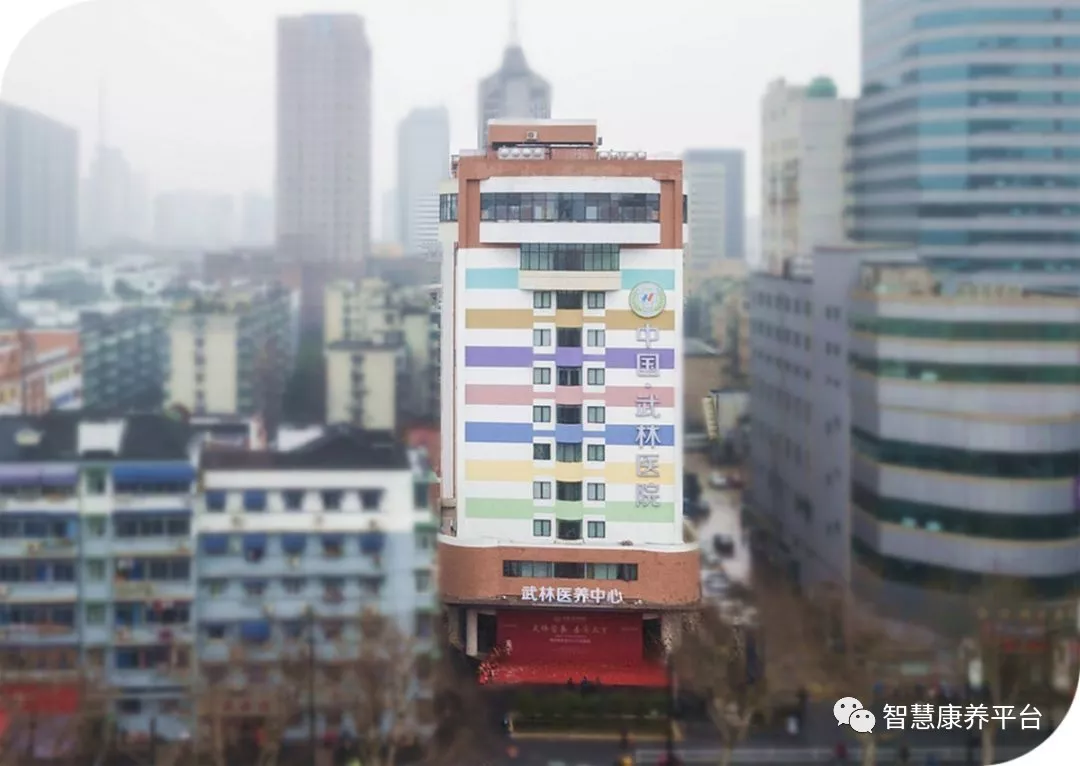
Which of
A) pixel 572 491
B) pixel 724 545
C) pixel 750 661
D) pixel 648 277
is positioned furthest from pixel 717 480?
pixel 648 277

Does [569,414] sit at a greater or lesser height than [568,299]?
lesser

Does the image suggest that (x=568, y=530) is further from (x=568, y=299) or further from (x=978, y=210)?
(x=978, y=210)

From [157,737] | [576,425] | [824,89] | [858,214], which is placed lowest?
[157,737]

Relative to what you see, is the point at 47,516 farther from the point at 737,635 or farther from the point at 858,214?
the point at 858,214

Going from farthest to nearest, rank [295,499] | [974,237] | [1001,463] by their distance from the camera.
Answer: [974,237]
[1001,463]
[295,499]

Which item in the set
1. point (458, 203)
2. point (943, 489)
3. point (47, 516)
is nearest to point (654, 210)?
point (458, 203)

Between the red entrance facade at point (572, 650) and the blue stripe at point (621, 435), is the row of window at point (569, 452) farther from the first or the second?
the red entrance facade at point (572, 650)

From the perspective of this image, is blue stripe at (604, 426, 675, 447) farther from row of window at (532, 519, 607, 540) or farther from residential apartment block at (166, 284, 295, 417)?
residential apartment block at (166, 284, 295, 417)
